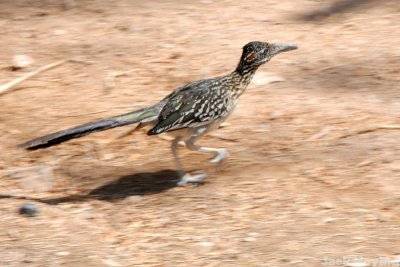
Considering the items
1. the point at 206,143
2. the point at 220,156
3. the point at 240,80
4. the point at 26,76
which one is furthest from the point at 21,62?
the point at 220,156

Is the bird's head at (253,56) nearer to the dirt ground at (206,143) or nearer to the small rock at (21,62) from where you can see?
the dirt ground at (206,143)

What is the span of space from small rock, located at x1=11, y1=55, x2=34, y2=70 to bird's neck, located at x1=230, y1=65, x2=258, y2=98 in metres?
3.07

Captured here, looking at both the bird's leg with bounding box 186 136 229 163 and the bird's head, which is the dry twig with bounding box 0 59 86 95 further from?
the bird's head

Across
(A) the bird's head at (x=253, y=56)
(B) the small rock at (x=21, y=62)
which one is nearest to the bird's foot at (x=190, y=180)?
(A) the bird's head at (x=253, y=56)

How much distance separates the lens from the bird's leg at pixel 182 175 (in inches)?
322

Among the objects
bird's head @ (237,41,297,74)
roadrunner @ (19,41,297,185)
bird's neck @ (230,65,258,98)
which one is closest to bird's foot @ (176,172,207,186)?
roadrunner @ (19,41,297,185)

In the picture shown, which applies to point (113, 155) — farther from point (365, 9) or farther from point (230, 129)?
point (365, 9)

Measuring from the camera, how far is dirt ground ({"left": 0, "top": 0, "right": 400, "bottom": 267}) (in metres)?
7.23

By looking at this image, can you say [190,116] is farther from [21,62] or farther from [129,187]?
[21,62]

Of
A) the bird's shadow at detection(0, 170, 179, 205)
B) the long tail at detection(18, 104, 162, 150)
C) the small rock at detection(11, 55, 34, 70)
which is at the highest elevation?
the small rock at detection(11, 55, 34, 70)

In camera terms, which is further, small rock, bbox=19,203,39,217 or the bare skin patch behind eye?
the bare skin patch behind eye

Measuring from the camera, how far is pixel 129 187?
27.0 feet

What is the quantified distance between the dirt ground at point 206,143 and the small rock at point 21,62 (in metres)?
0.09

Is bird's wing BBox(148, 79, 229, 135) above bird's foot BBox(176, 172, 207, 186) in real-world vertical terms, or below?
above
